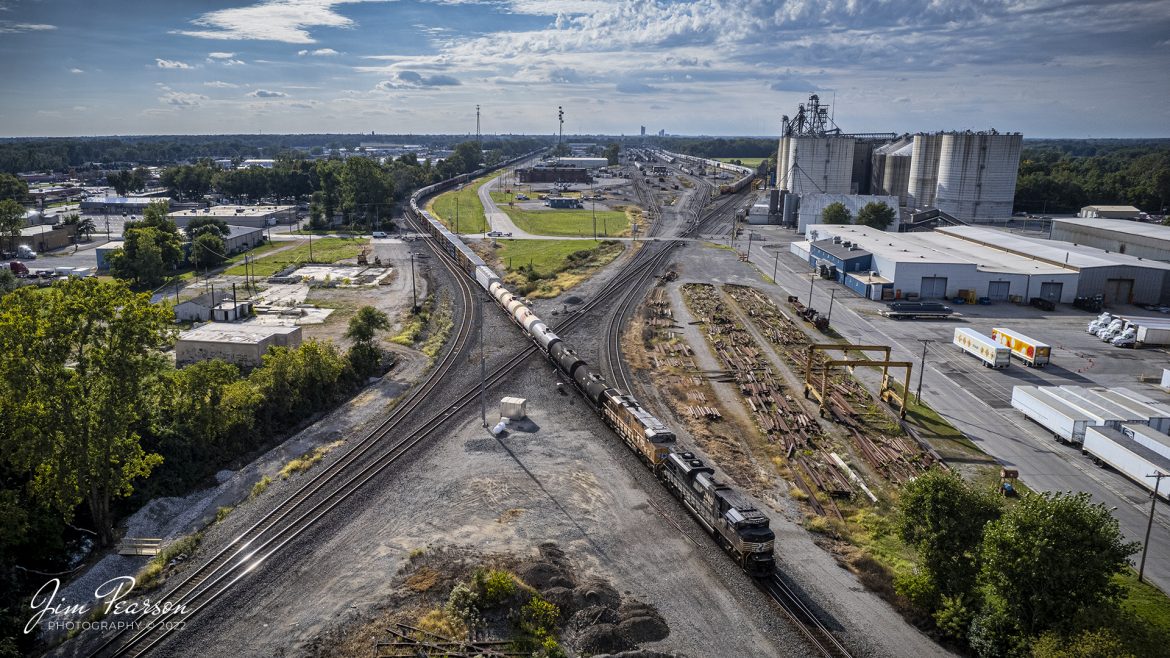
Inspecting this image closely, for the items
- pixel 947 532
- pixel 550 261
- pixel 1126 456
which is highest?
pixel 550 261

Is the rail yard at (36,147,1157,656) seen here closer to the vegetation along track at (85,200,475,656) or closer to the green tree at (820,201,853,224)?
the vegetation along track at (85,200,475,656)

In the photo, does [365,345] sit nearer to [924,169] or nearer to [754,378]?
[754,378]

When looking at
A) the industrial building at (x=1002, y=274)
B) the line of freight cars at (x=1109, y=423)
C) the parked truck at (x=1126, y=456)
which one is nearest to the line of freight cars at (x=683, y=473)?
the parked truck at (x=1126, y=456)

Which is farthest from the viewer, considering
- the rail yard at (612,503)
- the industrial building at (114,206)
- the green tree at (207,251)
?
the industrial building at (114,206)

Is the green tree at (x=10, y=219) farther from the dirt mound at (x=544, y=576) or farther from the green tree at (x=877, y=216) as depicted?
the green tree at (x=877, y=216)

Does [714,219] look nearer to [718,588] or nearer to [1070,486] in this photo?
[1070,486]

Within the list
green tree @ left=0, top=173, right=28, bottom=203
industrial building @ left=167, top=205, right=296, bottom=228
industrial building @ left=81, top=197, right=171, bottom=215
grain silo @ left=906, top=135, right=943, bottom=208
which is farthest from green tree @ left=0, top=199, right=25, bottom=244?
grain silo @ left=906, top=135, right=943, bottom=208

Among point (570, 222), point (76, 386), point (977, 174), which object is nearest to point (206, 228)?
point (570, 222)
